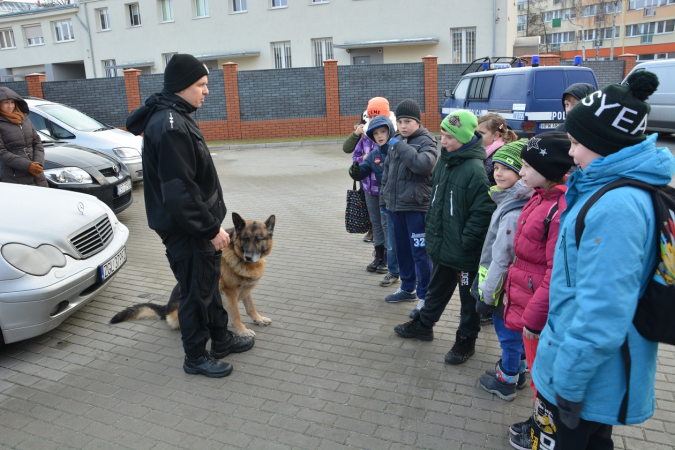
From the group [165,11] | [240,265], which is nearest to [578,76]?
[240,265]

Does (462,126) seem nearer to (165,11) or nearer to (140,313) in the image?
(140,313)

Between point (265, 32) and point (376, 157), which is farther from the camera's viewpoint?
point (265, 32)

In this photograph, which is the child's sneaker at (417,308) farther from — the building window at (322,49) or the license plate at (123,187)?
the building window at (322,49)

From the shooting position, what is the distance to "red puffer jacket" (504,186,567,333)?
7.77ft

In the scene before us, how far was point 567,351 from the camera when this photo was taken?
1.74 metres

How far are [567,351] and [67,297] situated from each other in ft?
12.7

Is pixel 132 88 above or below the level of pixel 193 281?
above

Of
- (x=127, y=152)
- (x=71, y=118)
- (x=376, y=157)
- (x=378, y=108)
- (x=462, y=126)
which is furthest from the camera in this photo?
(x=71, y=118)

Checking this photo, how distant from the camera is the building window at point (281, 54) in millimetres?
28922

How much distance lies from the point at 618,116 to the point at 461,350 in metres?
2.41

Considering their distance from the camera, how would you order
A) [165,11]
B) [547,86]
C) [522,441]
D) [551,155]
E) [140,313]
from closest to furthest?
[551,155]
[522,441]
[140,313]
[547,86]
[165,11]

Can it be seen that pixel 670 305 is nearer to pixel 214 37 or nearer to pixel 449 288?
pixel 449 288

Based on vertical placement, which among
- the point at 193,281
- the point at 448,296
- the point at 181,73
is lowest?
the point at 448,296

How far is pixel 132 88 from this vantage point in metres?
19.5
